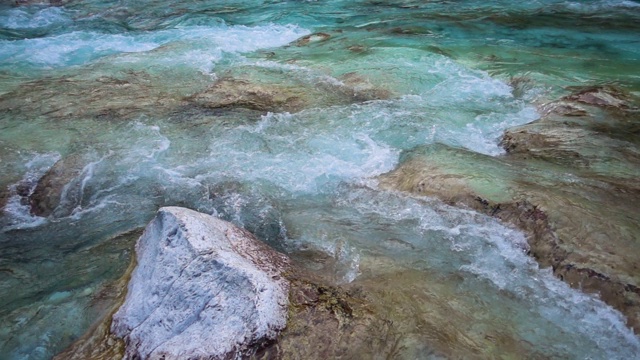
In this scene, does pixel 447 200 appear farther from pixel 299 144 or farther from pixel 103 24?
pixel 103 24

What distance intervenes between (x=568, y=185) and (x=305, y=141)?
369 cm

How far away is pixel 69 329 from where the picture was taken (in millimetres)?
4156

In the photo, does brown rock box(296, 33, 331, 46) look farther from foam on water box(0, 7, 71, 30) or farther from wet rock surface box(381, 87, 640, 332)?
foam on water box(0, 7, 71, 30)

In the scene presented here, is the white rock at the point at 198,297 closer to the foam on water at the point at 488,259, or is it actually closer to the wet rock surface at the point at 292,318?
the wet rock surface at the point at 292,318

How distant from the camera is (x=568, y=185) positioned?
17.4 feet

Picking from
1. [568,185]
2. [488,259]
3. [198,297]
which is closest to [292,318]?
[198,297]

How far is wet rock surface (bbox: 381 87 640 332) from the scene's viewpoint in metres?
4.19

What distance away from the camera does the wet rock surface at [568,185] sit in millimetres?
4189

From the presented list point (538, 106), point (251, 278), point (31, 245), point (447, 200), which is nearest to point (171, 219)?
point (251, 278)

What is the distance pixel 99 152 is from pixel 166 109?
1.60m

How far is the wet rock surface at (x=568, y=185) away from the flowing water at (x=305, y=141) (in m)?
0.22

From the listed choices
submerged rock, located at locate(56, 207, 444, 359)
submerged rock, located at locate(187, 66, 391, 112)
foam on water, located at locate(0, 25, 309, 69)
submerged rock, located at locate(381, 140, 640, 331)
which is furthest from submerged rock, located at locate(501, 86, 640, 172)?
foam on water, located at locate(0, 25, 309, 69)

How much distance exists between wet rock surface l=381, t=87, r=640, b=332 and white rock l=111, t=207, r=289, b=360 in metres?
2.58

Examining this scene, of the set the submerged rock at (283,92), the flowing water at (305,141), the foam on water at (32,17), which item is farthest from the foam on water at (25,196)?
the foam on water at (32,17)
